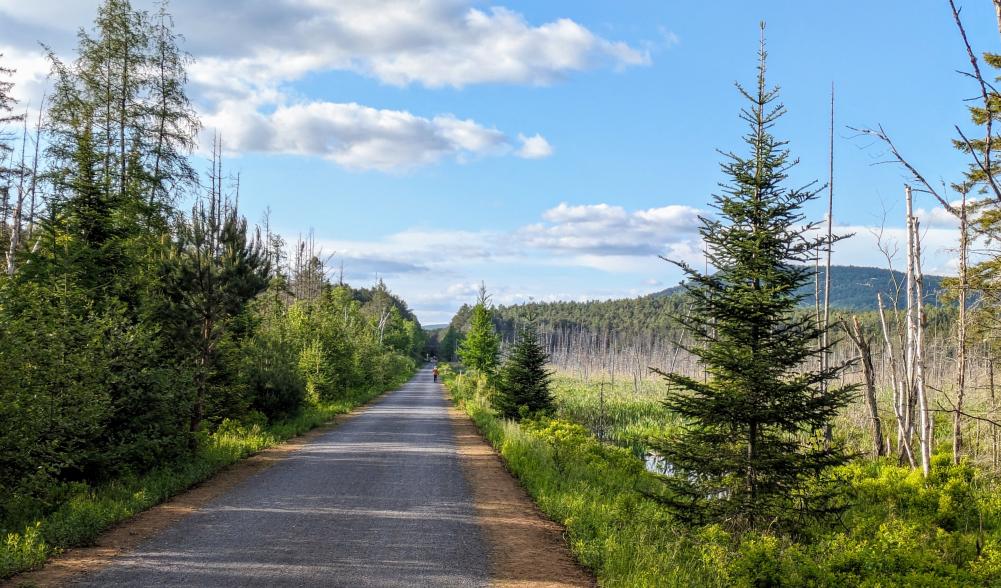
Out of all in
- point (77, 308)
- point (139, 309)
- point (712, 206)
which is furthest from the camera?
point (139, 309)

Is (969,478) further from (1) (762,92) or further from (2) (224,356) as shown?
(2) (224,356)

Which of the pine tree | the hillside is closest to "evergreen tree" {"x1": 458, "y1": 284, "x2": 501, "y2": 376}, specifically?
the pine tree

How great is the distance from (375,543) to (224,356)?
9404 millimetres

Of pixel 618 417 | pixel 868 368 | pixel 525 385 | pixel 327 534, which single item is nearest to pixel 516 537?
pixel 327 534

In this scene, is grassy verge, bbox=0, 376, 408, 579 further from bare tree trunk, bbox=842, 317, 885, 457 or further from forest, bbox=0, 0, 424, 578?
bare tree trunk, bbox=842, 317, 885, 457

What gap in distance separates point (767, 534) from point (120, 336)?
10960 mm

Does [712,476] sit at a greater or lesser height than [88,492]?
greater

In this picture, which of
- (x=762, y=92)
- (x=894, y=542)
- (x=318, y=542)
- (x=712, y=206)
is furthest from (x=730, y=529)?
(x=762, y=92)

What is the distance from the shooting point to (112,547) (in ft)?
25.1

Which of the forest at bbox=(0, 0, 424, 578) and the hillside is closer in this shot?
the forest at bbox=(0, 0, 424, 578)

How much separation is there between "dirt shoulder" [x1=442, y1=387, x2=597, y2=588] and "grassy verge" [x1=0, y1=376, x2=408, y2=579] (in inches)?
200

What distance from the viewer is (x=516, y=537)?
8688mm

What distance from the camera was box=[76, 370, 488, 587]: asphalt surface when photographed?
678 centimetres

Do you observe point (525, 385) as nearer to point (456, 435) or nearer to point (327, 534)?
point (456, 435)
